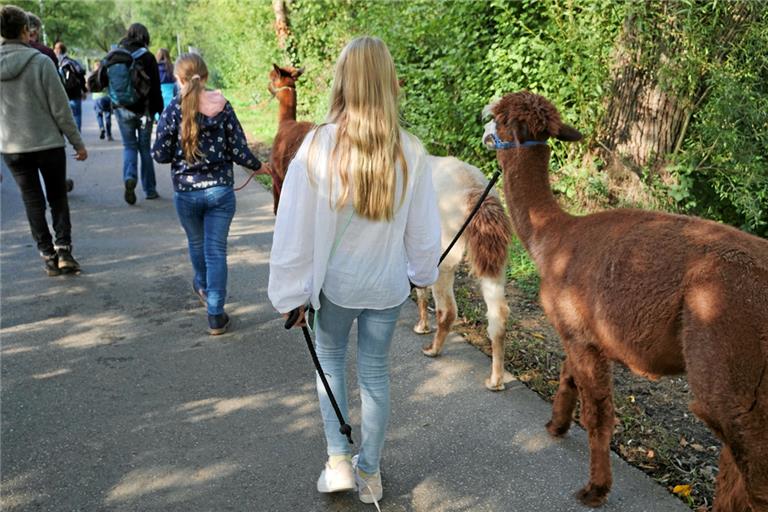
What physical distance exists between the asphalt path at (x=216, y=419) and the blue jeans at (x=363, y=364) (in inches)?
13.2

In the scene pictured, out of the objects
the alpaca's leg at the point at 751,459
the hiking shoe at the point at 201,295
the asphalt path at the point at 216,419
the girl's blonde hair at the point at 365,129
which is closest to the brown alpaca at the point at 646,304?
the alpaca's leg at the point at 751,459

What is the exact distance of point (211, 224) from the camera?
15.6 feet

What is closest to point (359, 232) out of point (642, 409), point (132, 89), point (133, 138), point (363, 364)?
point (363, 364)

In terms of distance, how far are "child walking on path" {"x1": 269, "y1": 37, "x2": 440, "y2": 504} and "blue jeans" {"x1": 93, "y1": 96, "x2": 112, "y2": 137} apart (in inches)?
489

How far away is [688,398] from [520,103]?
217cm

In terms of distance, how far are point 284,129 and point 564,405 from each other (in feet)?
16.3

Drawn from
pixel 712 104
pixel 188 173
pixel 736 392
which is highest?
pixel 712 104

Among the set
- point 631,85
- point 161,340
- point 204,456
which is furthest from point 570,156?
point 204,456

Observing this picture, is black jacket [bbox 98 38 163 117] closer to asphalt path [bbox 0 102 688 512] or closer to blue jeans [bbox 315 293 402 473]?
asphalt path [bbox 0 102 688 512]

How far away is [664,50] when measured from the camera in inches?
219

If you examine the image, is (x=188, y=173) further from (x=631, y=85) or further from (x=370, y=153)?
(x=631, y=85)

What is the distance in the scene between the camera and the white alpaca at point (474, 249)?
4023 mm

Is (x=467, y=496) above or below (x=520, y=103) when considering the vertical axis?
below

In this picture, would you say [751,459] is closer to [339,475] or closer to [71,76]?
[339,475]
